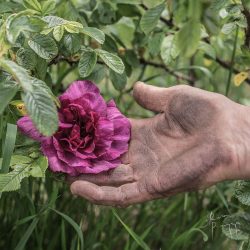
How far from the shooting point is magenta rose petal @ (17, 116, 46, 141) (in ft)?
4.42

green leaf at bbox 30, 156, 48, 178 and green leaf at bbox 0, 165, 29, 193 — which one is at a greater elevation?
green leaf at bbox 30, 156, 48, 178

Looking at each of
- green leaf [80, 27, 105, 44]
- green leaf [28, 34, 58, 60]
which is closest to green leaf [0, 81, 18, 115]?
green leaf [28, 34, 58, 60]

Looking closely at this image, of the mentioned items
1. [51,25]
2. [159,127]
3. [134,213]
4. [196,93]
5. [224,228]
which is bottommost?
[134,213]

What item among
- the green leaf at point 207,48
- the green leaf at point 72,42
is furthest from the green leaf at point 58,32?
the green leaf at point 207,48

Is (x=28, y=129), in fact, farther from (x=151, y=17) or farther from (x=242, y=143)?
(x=242, y=143)

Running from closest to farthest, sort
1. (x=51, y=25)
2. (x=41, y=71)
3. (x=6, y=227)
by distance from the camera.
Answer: (x=51, y=25), (x=41, y=71), (x=6, y=227)

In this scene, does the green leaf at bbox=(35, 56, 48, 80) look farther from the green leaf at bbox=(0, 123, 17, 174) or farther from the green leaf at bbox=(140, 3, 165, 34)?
the green leaf at bbox=(140, 3, 165, 34)

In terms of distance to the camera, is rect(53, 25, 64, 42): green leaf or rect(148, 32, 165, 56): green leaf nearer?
rect(53, 25, 64, 42): green leaf

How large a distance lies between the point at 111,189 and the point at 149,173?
119 millimetres

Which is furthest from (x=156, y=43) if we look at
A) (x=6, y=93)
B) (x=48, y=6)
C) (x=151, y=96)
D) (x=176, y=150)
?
(x=6, y=93)

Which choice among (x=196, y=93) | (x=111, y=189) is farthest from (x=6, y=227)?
(x=196, y=93)

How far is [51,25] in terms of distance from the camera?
1166 mm

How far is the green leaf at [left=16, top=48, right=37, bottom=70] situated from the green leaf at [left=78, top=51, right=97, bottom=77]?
0.44ft

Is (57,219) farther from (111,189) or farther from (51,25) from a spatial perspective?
(51,25)
